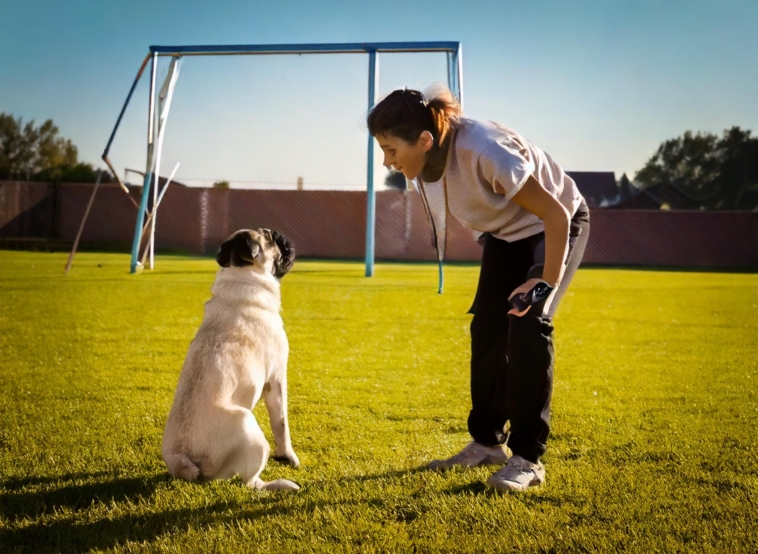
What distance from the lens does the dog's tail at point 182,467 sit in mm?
2549

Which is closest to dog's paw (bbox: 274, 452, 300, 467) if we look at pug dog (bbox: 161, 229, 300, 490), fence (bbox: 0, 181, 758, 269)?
pug dog (bbox: 161, 229, 300, 490)

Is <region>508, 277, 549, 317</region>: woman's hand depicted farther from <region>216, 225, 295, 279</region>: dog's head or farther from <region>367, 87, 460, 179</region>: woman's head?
<region>216, 225, 295, 279</region>: dog's head

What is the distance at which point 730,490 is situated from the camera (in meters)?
2.69

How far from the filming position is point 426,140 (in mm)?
2635

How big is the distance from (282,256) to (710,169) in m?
24.3

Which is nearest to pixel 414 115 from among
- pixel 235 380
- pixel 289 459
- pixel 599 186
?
pixel 235 380

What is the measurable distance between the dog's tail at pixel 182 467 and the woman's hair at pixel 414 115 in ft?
4.51

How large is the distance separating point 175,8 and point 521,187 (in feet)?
30.1

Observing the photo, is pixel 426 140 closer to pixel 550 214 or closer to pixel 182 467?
pixel 550 214

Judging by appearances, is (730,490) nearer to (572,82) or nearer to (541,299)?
(541,299)

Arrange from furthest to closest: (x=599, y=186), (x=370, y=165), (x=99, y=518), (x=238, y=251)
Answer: (x=599, y=186)
(x=370, y=165)
(x=238, y=251)
(x=99, y=518)

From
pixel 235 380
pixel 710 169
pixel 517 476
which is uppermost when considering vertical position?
pixel 710 169

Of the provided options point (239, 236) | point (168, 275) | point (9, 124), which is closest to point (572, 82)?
point (239, 236)

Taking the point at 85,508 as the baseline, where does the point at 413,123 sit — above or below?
above
